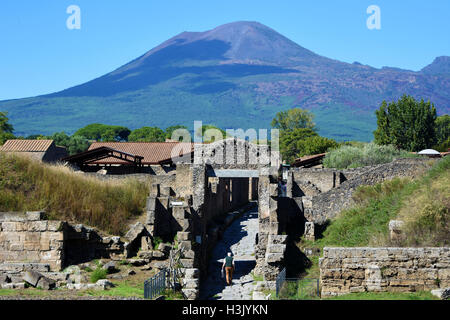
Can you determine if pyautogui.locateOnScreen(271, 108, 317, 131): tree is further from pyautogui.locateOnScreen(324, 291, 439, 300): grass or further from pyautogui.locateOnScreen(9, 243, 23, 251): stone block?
pyautogui.locateOnScreen(324, 291, 439, 300): grass

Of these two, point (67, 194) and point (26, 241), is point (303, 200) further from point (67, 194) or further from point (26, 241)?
point (26, 241)

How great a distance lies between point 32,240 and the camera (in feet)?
56.0

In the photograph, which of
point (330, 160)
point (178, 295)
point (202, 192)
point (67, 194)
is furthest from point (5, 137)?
point (178, 295)

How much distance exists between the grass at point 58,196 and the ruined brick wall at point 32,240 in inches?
52.1

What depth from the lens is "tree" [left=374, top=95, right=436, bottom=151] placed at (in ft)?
196

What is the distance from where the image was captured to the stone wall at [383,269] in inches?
527

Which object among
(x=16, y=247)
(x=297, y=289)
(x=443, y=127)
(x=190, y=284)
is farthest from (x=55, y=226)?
(x=443, y=127)

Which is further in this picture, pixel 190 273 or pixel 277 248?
pixel 277 248

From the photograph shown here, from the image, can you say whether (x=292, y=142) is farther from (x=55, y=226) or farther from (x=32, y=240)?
(x=32, y=240)

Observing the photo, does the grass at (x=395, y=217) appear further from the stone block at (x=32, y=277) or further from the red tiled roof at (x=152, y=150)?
the red tiled roof at (x=152, y=150)

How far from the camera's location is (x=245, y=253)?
26062 mm

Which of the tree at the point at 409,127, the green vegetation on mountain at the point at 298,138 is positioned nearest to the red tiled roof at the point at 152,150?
the green vegetation on mountain at the point at 298,138

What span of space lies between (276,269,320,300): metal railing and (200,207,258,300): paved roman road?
9.21 feet

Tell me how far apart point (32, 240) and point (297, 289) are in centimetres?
773
